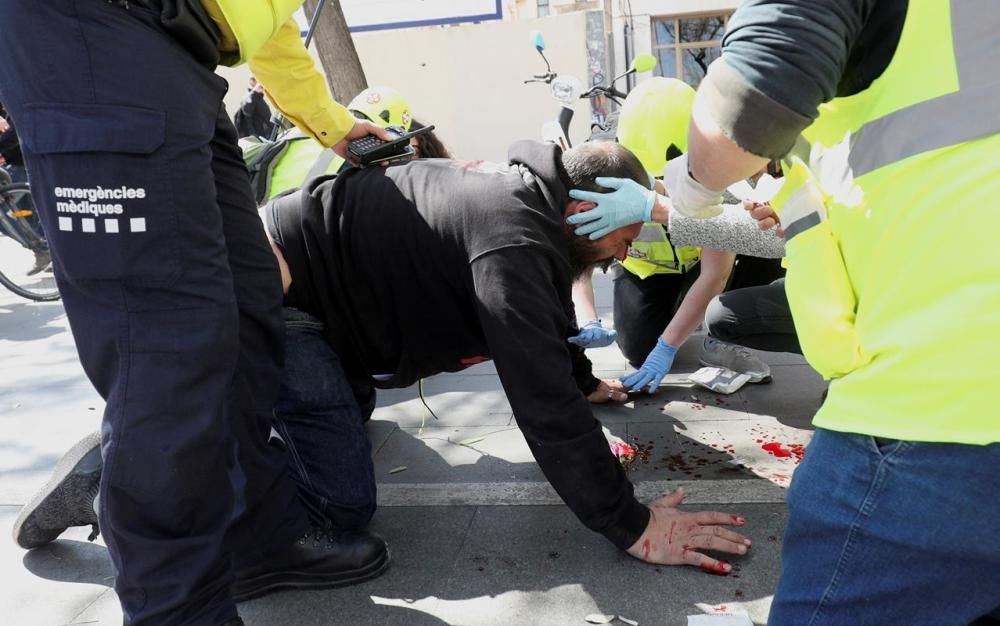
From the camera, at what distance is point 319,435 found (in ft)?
6.40

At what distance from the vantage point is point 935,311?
82 cm

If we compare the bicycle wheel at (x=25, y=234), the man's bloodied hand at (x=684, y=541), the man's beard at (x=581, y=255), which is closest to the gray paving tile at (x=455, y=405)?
the man's beard at (x=581, y=255)

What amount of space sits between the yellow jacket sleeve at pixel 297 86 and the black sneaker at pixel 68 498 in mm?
965

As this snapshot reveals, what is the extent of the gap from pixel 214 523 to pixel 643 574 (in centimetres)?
92

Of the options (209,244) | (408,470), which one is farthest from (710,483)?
(209,244)

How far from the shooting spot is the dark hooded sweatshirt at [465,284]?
1.62 metres

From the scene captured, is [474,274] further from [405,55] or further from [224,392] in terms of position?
[405,55]

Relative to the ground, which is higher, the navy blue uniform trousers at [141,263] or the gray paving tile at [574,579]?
the navy blue uniform trousers at [141,263]

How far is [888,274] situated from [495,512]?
139cm

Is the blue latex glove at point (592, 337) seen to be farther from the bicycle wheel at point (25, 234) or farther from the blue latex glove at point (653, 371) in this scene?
the bicycle wheel at point (25, 234)

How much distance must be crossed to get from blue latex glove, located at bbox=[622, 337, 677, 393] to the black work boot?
121 cm

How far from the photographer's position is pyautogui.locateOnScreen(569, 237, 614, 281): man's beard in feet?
6.17

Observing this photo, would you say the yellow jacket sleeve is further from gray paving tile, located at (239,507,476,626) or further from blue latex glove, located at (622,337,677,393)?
blue latex glove, located at (622,337,677,393)

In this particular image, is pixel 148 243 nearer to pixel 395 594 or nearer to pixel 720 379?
pixel 395 594
